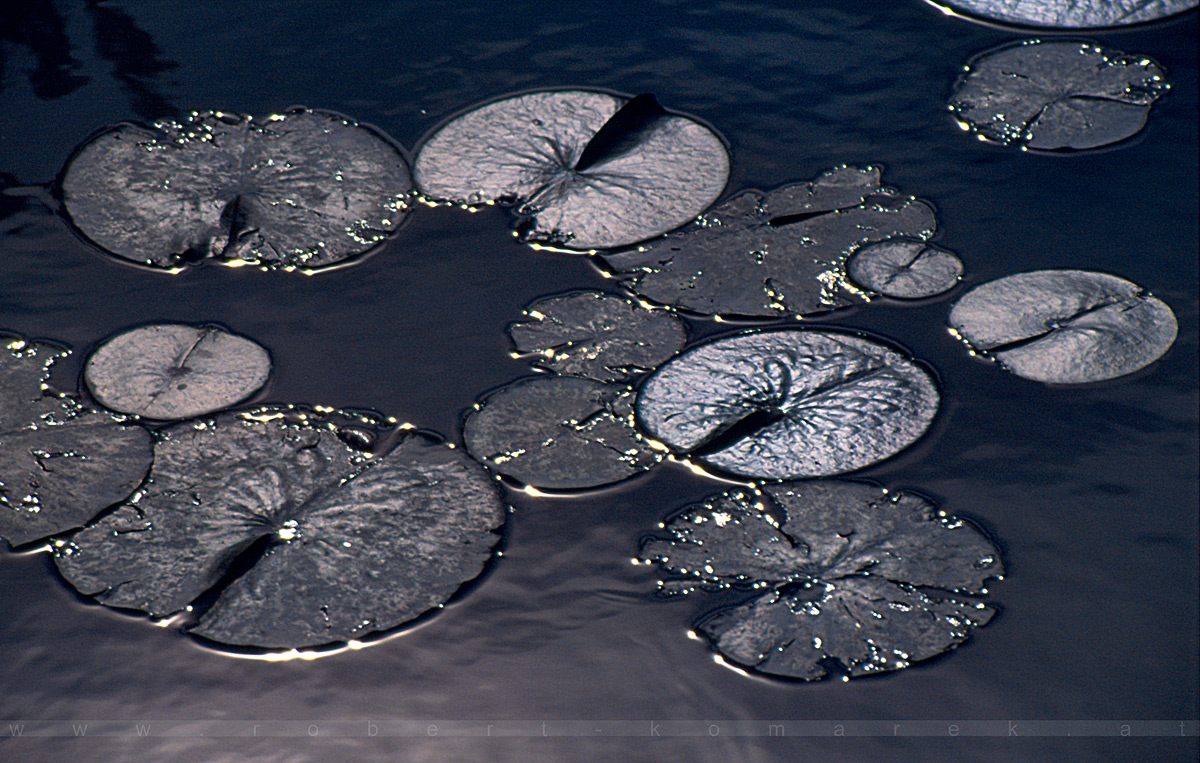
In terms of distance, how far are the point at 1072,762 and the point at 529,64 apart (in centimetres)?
319

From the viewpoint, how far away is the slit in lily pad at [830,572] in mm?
2400

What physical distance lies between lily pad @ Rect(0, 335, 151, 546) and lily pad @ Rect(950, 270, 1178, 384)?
247 centimetres

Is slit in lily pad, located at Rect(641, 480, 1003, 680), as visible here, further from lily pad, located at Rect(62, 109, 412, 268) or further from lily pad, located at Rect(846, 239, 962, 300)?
lily pad, located at Rect(62, 109, 412, 268)

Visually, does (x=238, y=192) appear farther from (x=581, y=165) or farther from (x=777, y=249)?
(x=777, y=249)

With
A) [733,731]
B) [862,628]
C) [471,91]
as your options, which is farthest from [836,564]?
[471,91]

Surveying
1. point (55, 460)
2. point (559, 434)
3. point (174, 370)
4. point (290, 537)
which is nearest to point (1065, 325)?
point (559, 434)

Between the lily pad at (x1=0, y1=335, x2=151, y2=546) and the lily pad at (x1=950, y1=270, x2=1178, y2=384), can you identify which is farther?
the lily pad at (x1=950, y1=270, x2=1178, y2=384)

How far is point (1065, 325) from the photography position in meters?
3.11

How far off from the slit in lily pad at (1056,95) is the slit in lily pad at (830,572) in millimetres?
1893

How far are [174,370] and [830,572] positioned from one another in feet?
6.38

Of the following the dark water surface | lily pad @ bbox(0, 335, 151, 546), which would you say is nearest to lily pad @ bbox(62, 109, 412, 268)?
the dark water surface

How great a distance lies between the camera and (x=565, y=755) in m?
2.32

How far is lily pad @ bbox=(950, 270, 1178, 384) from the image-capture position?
9.98ft

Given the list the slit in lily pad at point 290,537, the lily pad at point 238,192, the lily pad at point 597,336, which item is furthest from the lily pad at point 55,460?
the lily pad at point 597,336
